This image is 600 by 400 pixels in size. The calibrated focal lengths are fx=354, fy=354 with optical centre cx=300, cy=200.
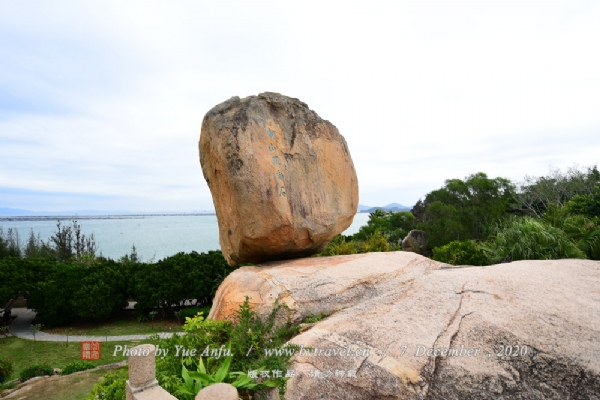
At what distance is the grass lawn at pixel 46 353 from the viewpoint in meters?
11.6

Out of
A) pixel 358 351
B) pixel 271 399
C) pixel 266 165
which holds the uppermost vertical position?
pixel 266 165

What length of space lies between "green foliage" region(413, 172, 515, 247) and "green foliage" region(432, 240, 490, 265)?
11.1 metres

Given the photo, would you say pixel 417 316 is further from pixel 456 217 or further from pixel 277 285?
pixel 456 217

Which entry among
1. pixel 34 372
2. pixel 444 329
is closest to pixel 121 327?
pixel 34 372

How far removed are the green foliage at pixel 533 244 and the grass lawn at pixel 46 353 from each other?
10975mm

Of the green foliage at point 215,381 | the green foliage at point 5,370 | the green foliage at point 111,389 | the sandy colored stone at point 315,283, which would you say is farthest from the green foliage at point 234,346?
the green foliage at point 5,370

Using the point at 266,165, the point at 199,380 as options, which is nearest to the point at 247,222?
the point at 266,165

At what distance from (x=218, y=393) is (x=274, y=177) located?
3.87 m

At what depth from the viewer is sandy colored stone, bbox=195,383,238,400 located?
279cm

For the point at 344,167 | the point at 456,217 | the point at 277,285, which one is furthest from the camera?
the point at 456,217

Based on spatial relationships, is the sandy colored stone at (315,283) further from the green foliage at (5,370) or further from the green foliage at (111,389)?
the green foliage at (5,370)

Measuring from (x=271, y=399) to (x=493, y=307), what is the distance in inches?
109

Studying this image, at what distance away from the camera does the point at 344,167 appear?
7430 millimetres

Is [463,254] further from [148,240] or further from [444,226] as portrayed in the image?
[148,240]
